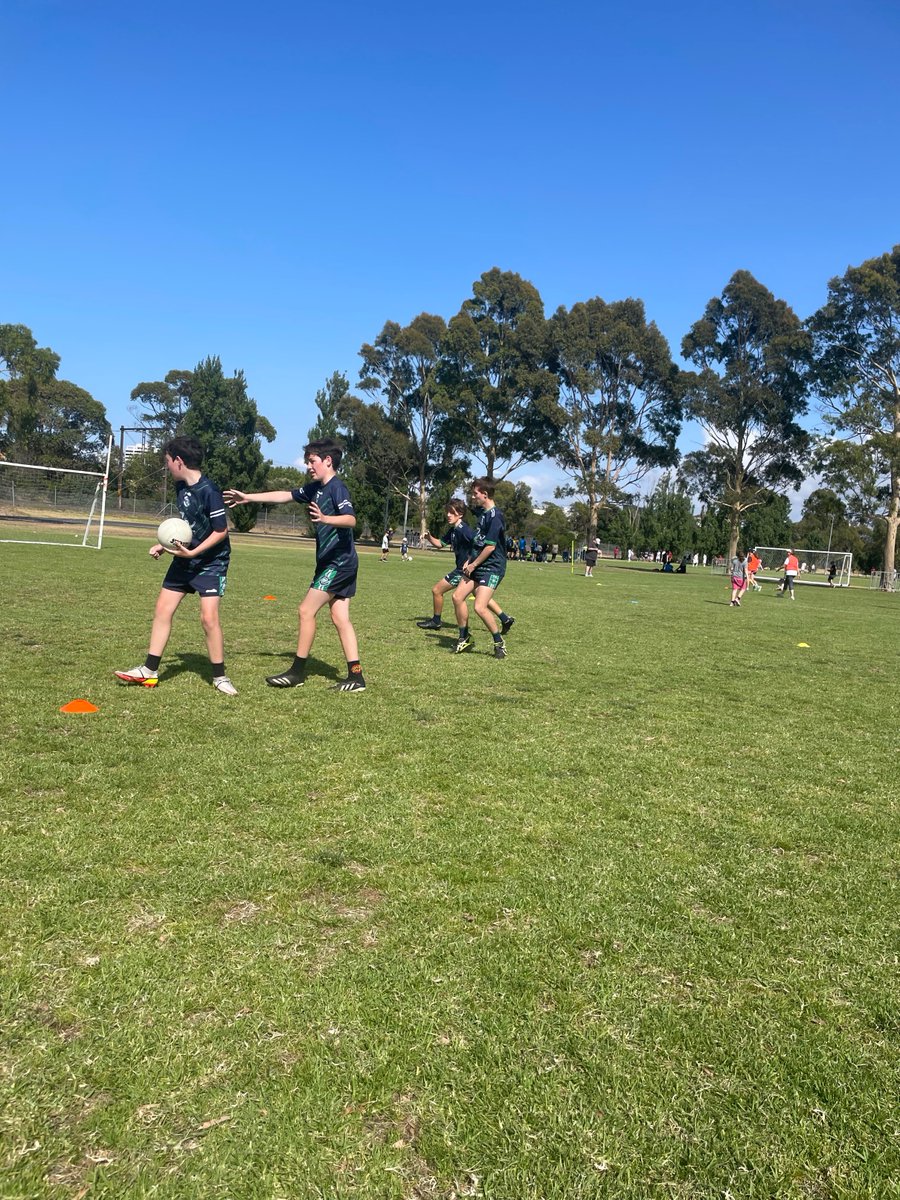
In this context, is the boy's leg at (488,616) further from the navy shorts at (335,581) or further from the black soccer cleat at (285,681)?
the black soccer cleat at (285,681)

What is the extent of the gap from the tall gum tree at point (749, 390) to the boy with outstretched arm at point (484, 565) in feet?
154

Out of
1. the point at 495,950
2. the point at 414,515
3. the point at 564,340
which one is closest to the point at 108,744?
the point at 495,950

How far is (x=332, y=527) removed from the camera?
252 inches

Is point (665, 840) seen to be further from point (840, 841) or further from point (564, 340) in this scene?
point (564, 340)

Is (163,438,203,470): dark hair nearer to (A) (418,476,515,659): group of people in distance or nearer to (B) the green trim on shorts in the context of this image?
(B) the green trim on shorts

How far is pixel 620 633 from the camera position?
12.2 meters

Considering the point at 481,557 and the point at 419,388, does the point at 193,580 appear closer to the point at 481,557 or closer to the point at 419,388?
the point at 481,557

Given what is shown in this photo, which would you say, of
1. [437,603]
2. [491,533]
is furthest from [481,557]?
[437,603]

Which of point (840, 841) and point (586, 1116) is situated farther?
point (840, 841)

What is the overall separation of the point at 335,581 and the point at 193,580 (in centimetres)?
115

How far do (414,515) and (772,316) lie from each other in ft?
103

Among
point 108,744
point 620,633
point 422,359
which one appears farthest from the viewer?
point 422,359

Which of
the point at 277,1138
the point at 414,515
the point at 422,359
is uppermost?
the point at 422,359

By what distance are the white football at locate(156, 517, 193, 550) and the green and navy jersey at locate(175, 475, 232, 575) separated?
0.07m
